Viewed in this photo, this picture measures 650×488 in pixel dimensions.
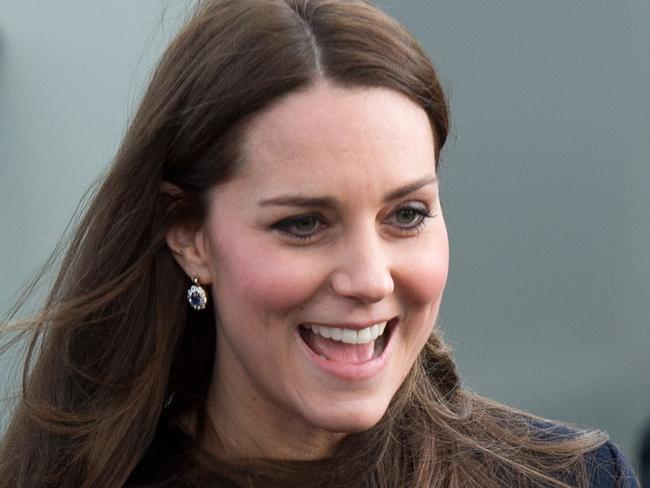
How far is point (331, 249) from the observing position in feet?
8.16

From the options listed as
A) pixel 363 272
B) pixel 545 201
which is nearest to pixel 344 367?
pixel 363 272

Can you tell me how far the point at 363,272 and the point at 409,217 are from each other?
0.56 feet

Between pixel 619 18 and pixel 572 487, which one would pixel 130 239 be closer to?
pixel 572 487

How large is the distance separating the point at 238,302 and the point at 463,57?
2.99m

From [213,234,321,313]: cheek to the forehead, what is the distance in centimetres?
12

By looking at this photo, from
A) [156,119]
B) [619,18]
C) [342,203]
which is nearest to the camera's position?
[342,203]

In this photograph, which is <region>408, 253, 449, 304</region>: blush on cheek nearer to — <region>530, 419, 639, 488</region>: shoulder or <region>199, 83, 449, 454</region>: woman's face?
<region>199, 83, 449, 454</region>: woman's face

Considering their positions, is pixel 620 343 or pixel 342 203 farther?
pixel 620 343

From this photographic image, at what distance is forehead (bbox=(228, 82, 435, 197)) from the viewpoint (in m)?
2.46

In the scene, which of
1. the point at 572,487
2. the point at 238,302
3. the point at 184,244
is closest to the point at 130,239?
the point at 184,244

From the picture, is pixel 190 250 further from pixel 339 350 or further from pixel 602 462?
pixel 602 462

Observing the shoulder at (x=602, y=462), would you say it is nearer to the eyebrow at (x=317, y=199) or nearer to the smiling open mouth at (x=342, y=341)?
the smiling open mouth at (x=342, y=341)

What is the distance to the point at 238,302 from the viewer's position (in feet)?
8.38

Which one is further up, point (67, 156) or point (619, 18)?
point (619, 18)
